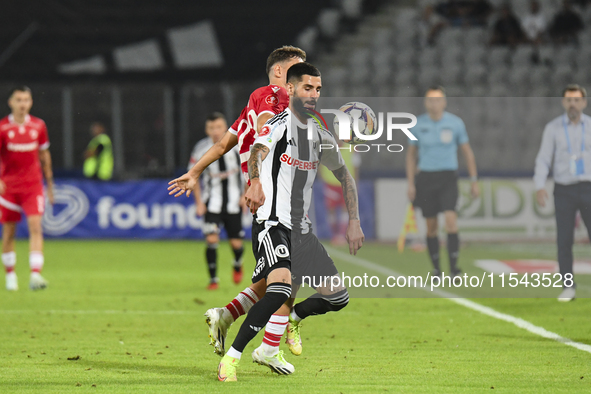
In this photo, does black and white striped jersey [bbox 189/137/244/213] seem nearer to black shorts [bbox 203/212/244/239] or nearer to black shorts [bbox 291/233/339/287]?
black shorts [bbox 203/212/244/239]

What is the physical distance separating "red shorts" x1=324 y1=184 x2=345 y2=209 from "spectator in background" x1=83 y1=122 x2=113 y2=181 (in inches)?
183

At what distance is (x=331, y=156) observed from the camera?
507 centimetres

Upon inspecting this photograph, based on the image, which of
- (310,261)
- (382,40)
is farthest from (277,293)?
(382,40)

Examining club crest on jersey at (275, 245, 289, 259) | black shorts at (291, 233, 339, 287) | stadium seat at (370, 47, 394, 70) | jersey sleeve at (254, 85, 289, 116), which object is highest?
stadium seat at (370, 47, 394, 70)

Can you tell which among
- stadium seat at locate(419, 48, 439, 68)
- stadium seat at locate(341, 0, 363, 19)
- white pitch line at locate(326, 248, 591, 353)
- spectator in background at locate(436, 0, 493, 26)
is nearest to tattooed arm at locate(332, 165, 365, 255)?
white pitch line at locate(326, 248, 591, 353)

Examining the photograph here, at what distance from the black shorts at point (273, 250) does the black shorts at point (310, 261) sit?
18cm

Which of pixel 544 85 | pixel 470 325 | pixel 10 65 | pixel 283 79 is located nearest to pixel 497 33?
pixel 544 85

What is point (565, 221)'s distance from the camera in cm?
841

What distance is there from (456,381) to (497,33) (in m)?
18.3

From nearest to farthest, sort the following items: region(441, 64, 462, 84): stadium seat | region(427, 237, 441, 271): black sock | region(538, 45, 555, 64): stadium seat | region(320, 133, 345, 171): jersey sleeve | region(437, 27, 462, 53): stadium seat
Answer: region(320, 133, 345, 171): jersey sleeve, region(427, 237, 441, 271): black sock, region(441, 64, 462, 84): stadium seat, region(538, 45, 555, 64): stadium seat, region(437, 27, 462, 53): stadium seat

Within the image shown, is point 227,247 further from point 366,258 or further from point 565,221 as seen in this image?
point 565,221

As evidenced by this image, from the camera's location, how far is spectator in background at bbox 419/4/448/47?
21922 millimetres

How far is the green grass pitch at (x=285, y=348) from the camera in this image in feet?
15.6

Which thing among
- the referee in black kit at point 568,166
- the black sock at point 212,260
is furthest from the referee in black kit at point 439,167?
the black sock at point 212,260
